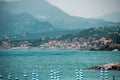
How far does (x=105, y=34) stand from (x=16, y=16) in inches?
478

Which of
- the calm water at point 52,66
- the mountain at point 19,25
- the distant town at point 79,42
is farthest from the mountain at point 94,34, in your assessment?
the calm water at point 52,66

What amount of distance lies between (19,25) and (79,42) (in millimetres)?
7453

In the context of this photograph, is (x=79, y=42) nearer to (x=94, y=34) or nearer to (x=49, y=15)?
(x=94, y=34)

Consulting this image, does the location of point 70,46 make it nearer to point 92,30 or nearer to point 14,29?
point 92,30

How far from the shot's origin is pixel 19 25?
168 feet

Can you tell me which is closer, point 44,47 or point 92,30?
point 92,30

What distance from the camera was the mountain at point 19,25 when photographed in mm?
49000

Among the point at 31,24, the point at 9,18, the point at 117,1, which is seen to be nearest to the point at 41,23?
the point at 31,24

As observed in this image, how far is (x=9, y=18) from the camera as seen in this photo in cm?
5172

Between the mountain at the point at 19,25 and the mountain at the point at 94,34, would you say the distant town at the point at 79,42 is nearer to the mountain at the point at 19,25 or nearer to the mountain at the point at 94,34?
the mountain at the point at 94,34

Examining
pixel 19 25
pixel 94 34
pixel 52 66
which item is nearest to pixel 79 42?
pixel 94 34

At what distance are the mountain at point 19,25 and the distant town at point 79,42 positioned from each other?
1.42 metres

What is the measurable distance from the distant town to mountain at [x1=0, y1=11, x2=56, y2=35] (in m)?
1.42

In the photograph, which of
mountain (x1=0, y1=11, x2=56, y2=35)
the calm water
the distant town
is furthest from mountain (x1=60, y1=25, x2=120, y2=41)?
the calm water
